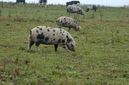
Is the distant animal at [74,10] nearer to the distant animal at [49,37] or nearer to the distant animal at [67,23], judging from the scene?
the distant animal at [67,23]

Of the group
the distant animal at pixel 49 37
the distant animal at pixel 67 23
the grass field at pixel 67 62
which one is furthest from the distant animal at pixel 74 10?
the distant animal at pixel 49 37

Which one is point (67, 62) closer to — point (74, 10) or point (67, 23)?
point (67, 23)

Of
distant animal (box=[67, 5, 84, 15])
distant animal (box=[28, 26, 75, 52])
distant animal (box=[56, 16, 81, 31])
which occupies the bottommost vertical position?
distant animal (box=[67, 5, 84, 15])

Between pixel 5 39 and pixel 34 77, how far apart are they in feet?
31.7

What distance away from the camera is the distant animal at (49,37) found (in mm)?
17484

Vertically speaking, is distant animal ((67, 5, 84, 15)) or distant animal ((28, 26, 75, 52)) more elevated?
distant animal ((28, 26, 75, 52))

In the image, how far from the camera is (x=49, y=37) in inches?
695

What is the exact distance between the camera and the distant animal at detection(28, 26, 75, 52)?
17484 millimetres

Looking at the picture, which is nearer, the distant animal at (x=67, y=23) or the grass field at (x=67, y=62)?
the grass field at (x=67, y=62)

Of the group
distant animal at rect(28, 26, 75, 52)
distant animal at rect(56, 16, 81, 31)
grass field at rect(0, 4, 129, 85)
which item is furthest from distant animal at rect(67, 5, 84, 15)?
distant animal at rect(28, 26, 75, 52)

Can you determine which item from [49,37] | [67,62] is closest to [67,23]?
[49,37]

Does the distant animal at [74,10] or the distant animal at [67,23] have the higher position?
the distant animal at [67,23]

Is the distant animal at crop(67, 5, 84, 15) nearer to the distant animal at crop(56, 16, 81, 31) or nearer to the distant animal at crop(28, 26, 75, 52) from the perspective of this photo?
the distant animal at crop(56, 16, 81, 31)

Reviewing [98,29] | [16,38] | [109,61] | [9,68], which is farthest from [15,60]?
[98,29]
